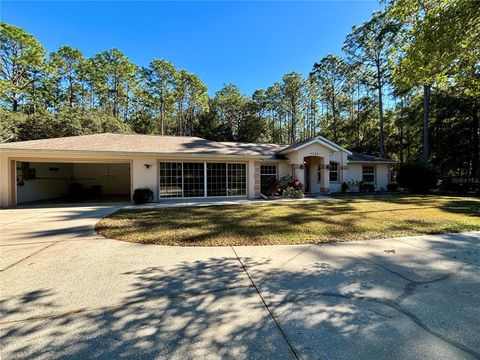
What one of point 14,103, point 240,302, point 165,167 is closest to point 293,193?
point 165,167

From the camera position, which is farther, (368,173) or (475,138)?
(475,138)

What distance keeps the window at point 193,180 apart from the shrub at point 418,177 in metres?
16.3

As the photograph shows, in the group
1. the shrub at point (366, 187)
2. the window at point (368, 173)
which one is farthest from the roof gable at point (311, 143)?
the window at point (368, 173)

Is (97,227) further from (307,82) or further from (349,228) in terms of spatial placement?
(307,82)

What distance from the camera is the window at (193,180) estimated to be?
14.0m

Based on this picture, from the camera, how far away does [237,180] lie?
594 inches

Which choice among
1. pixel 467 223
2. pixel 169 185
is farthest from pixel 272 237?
pixel 169 185

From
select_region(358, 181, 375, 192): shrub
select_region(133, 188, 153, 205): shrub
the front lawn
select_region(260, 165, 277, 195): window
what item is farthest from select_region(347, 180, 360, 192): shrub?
select_region(133, 188, 153, 205): shrub

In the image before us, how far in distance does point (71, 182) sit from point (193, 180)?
11677mm

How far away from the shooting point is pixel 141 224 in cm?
748

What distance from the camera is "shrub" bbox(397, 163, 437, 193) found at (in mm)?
18266

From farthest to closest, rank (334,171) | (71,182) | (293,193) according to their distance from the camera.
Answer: (71,182), (334,171), (293,193)

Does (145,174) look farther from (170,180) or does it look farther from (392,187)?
(392,187)

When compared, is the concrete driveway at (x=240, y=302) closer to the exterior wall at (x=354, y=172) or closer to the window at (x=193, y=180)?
the window at (x=193, y=180)
